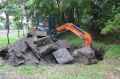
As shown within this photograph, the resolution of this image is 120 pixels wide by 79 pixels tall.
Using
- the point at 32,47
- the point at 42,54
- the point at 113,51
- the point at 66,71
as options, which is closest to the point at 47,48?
the point at 42,54

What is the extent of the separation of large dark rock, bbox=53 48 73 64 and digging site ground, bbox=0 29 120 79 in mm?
53

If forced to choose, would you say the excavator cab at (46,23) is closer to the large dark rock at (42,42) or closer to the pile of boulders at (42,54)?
the large dark rock at (42,42)

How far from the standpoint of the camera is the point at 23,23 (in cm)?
2364

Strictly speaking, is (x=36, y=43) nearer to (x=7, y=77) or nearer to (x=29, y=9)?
(x=7, y=77)

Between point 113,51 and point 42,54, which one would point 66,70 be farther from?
point 113,51

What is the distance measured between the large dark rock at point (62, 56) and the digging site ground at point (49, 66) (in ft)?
0.18

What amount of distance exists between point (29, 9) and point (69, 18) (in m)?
3.22

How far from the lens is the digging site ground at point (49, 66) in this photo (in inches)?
336

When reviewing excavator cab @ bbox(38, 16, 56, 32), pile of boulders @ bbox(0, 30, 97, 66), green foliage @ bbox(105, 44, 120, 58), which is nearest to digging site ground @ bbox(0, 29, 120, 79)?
pile of boulders @ bbox(0, 30, 97, 66)

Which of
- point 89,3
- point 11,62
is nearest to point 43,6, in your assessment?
point 89,3

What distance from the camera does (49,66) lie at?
10.1 metres

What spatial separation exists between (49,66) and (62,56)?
2.68 feet

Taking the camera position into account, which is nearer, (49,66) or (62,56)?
(49,66)

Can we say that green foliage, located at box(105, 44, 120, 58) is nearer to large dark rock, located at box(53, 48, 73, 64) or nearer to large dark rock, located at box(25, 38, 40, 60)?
large dark rock, located at box(53, 48, 73, 64)
